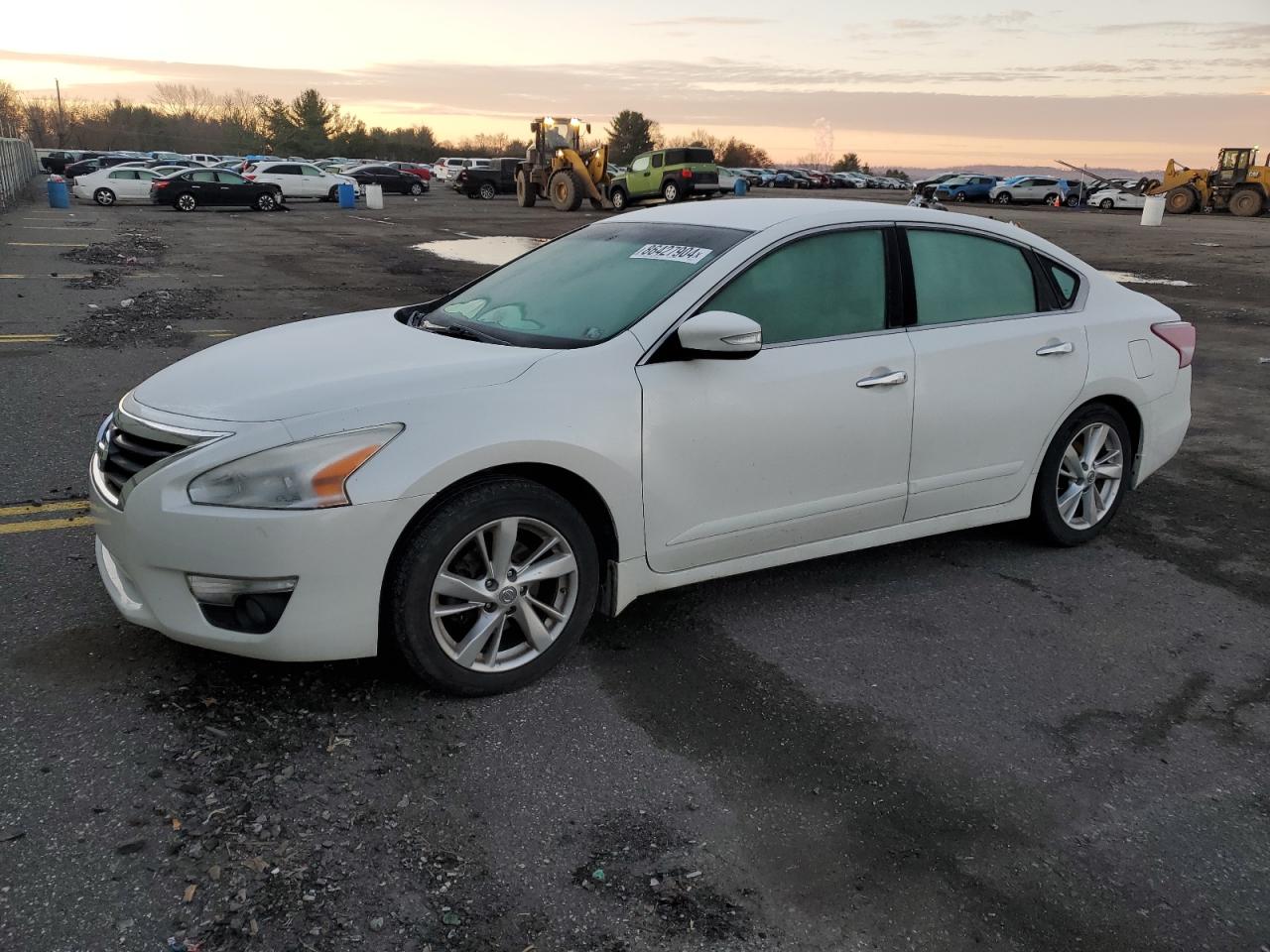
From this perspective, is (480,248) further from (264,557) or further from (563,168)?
(264,557)

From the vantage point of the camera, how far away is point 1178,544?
17.2ft

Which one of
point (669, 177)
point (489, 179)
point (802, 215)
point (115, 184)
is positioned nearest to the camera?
point (802, 215)

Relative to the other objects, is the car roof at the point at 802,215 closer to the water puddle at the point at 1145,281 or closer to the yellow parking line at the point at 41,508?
the yellow parking line at the point at 41,508

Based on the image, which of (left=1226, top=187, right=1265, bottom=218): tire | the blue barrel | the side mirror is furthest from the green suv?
the side mirror

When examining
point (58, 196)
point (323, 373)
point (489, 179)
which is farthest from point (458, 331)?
point (489, 179)

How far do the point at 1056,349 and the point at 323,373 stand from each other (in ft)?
10.6

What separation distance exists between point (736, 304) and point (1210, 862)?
2.36 meters

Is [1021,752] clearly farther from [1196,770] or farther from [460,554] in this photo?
[460,554]

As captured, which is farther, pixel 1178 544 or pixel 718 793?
pixel 1178 544

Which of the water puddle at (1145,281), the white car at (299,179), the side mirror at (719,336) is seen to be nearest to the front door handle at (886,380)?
the side mirror at (719,336)

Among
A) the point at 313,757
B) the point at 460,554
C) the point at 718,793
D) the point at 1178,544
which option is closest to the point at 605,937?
the point at 718,793

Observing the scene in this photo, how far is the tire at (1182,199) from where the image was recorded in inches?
1682

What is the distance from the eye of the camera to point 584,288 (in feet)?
13.8

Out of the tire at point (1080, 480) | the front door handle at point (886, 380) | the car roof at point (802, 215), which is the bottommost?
the tire at point (1080, 480)
